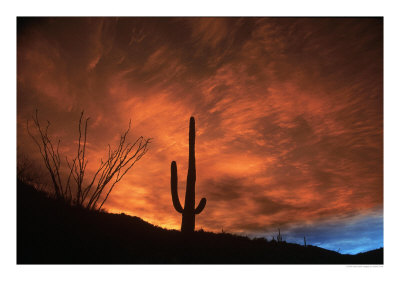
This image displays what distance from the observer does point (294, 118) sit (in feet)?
20.8

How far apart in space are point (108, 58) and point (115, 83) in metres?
0.54

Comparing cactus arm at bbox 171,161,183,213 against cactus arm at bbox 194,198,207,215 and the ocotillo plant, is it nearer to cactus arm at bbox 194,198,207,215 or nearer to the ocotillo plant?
the ocotillo plant

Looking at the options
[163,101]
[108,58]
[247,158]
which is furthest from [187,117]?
[108,58]

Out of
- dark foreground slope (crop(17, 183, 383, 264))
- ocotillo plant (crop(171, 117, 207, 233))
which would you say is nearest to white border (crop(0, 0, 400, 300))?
→ dark foreground slope (crop(17, 183, 383, 264))

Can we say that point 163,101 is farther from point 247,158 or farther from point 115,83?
point 247,158

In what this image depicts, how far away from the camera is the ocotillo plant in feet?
22.1

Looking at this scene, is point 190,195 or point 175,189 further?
point 175,189

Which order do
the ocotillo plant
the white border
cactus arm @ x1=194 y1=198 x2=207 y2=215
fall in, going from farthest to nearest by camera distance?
cactus arm @ x1=194 y1=198 x2=207 y2=215, the ocotillo plant, the white border

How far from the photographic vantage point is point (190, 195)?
697 cm
